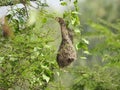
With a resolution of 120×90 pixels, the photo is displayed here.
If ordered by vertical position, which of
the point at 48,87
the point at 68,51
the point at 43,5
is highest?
the point at 43,5

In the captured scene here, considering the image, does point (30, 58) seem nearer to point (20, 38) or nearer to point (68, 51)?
point (20, 38)

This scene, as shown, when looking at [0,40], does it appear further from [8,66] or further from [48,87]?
[48,87]

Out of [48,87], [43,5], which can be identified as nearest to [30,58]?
[43,5]

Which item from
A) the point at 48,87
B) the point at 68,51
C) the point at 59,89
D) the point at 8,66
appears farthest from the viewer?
the point at 48,87

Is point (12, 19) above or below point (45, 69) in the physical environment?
above

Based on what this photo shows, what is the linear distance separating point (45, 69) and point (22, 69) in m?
0.27

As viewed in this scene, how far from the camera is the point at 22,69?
8.89ft

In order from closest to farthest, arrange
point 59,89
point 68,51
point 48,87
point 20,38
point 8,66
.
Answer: point 68,51 → point 20,38 → point 8,66 → point 59,89 → point 48,87

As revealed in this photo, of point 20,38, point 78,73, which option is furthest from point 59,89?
point 20,38

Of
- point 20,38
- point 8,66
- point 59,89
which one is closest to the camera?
point 20,38

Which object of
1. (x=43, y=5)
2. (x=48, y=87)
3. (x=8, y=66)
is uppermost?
(x=43, y=5)

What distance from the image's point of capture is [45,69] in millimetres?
2504

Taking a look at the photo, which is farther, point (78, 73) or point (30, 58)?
point (78, 73)

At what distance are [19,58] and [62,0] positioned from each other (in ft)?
2.01
